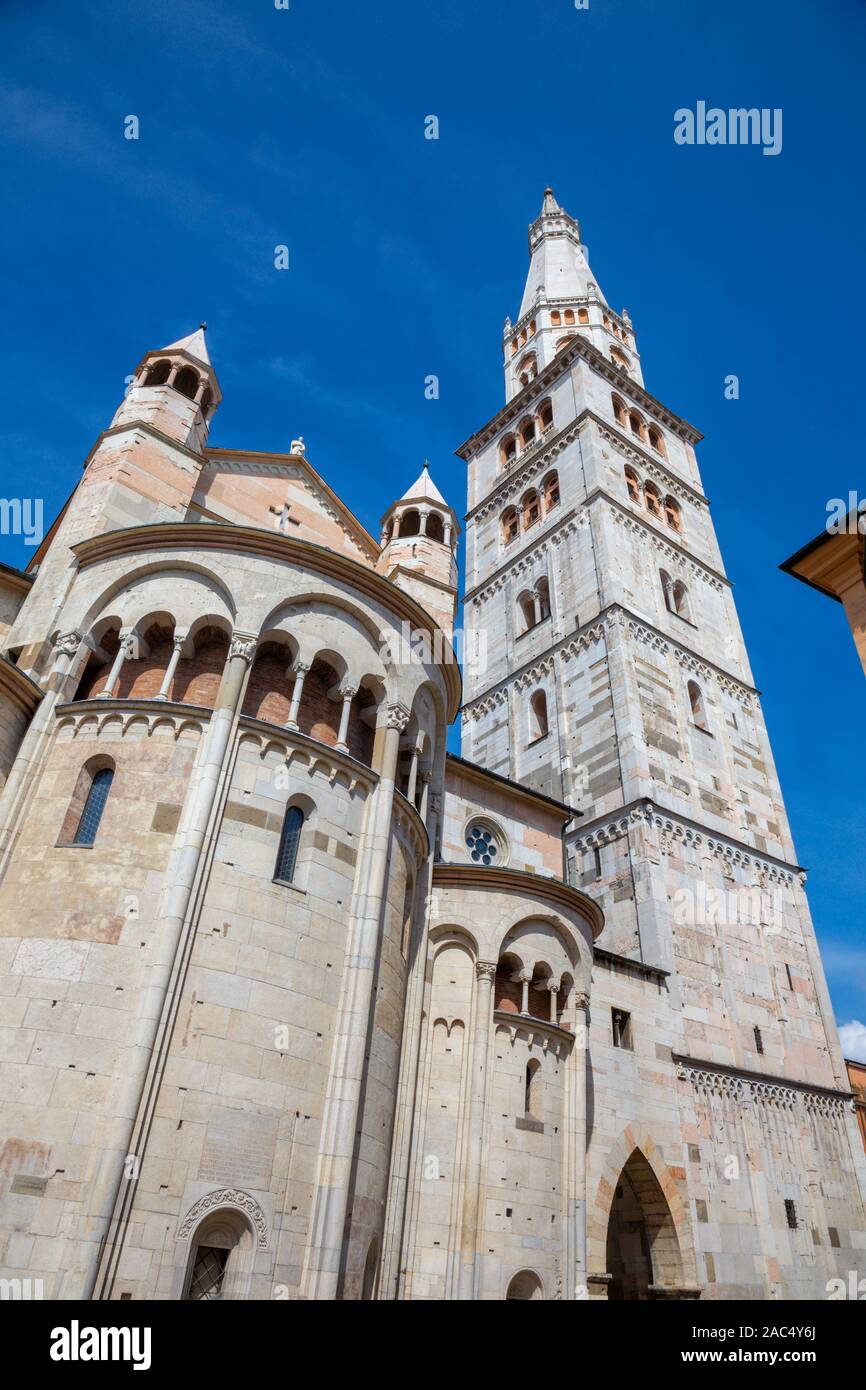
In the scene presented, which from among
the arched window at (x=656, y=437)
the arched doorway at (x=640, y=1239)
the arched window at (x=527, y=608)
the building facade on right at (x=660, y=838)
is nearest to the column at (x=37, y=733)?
the building facade on right at (x=660, y=838)

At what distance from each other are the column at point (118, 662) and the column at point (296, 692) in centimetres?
303

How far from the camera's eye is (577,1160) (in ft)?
56.4

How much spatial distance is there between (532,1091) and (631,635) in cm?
1973

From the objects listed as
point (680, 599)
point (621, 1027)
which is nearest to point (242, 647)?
point (621, 1027)

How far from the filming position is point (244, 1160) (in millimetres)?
11508

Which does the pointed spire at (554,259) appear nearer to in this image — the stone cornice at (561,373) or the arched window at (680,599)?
the stone cornice at (561,373)

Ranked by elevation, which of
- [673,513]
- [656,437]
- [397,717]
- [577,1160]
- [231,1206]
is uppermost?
[656,437]

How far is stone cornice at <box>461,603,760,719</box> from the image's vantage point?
33156mm

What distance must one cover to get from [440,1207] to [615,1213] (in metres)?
10.2

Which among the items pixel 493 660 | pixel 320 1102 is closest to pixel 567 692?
pixel 493 660

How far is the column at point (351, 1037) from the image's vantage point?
11.8 m

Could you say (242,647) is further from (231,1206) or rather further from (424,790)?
(231,1206)

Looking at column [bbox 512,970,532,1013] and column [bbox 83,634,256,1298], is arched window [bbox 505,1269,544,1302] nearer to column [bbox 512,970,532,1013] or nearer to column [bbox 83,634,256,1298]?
column [bbox 512,970,532,1013]
